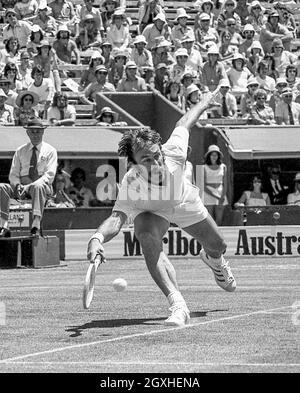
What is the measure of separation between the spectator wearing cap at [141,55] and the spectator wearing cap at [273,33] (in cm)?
365

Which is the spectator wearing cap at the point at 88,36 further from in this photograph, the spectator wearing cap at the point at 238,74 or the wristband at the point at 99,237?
the wristband at the point at 99,237

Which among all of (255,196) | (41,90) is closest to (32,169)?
(41,90)

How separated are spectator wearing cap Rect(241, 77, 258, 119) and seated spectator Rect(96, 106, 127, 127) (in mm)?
2824

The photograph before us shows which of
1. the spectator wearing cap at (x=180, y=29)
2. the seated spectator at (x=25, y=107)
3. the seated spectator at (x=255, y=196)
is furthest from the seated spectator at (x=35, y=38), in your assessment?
the seated spectator at (x=255, y=196)

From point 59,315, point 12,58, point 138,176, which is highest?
point 12,58

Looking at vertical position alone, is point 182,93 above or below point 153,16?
below

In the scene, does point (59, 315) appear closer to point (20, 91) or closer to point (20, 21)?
point (20, 91)

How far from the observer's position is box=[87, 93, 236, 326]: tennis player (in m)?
9.68

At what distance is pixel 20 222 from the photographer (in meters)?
17.8

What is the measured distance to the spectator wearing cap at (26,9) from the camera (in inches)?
1029

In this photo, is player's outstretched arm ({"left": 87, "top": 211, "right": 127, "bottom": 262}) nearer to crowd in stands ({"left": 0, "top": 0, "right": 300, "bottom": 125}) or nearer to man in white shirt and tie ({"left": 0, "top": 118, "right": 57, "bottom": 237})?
man in white shirt and tie ({"left": 0, "top": 118, "right": 57, "bottom": 237})

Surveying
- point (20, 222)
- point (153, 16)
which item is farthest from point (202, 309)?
point (153, 16)

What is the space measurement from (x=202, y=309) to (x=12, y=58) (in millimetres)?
14392

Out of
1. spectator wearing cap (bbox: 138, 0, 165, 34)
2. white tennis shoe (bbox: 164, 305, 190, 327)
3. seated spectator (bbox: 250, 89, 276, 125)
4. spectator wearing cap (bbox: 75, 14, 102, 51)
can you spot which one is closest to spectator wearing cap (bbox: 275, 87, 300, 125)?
seated spectator (bbox: 250, 89, 276, 125)
